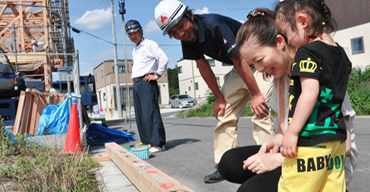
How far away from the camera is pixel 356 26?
2047 centimetres

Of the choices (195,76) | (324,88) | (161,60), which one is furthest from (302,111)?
(195,76)

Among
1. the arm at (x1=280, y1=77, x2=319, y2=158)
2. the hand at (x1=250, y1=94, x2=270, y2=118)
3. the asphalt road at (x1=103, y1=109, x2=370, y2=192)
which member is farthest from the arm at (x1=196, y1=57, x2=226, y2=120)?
the arm at (x1=280, y1=77, x2=319, y2=158)

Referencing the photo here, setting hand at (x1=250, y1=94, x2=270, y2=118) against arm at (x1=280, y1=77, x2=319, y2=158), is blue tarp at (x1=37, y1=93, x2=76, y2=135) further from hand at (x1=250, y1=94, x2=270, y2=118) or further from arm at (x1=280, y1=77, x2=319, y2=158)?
arm at (x1=280, y1=77, x2=319, y2=158)

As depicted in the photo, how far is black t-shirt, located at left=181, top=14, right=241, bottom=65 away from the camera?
2.91 m

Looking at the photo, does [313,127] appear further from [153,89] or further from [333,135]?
[153,89]

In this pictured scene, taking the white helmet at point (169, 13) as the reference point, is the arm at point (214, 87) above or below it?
below

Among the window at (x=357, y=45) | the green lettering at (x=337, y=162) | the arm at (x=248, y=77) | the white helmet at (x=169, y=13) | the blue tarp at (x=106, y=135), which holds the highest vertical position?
the window at (x=357, y=45)

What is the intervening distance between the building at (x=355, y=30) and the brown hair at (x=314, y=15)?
19450 millimetres

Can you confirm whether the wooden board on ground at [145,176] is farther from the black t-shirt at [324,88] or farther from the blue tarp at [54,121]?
the blue tarp at [54,121]

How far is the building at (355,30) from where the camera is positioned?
19.7m

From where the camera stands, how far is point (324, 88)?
4.92ft

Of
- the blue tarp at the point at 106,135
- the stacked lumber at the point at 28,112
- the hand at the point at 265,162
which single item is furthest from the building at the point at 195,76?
the hand at the point at 265,162

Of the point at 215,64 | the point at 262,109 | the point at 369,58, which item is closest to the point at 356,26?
the point at 369,58

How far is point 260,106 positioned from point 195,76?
4790 cm
